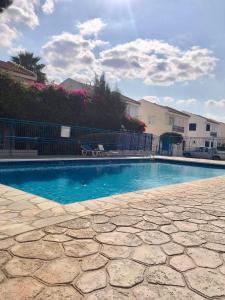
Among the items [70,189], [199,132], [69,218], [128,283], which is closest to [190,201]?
[69,218]

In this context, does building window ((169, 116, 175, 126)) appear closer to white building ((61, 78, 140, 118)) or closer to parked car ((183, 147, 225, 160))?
white building ((61, 78, 140, 118))

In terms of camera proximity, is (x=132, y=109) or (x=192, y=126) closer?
(x=132, y=109)

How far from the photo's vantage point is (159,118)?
1382 inches

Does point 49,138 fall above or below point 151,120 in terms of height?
below

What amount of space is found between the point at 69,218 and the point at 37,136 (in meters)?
10.8

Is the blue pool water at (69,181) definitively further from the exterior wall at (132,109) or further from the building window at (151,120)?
the building window at (151,120)

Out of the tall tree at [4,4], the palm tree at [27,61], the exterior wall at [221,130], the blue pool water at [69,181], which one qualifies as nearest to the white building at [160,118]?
the exterior wall at [221,130]

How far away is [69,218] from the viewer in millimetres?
3430

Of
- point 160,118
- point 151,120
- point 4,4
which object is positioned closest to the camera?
point 4,4

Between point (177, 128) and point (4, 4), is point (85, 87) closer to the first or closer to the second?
point (4, 4)

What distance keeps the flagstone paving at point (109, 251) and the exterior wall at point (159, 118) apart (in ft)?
103

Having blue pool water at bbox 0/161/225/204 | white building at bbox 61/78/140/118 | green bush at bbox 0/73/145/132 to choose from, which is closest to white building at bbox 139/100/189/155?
white building at bbox 61/78/140/118

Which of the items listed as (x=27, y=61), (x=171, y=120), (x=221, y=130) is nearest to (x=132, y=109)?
(x=171, y=120)

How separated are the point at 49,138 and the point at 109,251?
11933mm
